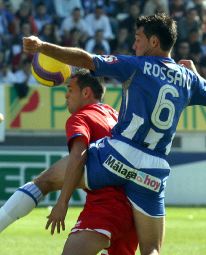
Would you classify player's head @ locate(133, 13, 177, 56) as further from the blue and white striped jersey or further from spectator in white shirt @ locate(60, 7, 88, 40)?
spectator in white shirt @ locate(60, 7, 88, 40)

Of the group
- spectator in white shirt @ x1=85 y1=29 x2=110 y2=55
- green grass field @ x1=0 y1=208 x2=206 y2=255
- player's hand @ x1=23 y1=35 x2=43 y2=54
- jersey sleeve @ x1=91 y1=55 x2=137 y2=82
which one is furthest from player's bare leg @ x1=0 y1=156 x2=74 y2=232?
spectator in white shirt @ x1=85 y1=29 x2=110 y2=55

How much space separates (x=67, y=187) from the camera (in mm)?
6320

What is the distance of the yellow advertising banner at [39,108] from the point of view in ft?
61.3

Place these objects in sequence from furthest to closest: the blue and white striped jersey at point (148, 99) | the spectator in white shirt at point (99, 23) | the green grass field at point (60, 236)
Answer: the spectator in white shirt at point (99, 23) → the green grass field at point (60, 236) → the blue and white striped jersey at point (148, 99)

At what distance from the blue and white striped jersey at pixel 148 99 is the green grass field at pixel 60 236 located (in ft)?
12.9

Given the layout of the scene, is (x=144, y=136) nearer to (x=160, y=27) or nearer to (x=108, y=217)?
(x=108, y=217)

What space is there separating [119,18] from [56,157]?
5073 millimetres

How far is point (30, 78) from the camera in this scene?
62.8 ft

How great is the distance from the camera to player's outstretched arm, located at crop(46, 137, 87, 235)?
6.30 metres

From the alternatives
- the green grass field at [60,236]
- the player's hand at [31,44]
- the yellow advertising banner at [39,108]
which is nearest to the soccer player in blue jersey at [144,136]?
the player's hand at [31,44]

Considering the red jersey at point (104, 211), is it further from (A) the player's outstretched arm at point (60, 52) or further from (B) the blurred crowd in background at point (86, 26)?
(B) the blurred crowd in background at point (86, 26)

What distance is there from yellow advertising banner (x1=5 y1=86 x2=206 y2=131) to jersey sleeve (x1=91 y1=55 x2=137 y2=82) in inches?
488

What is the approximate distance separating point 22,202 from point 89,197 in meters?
0.72

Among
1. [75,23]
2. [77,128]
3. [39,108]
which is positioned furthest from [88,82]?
[75,23]
